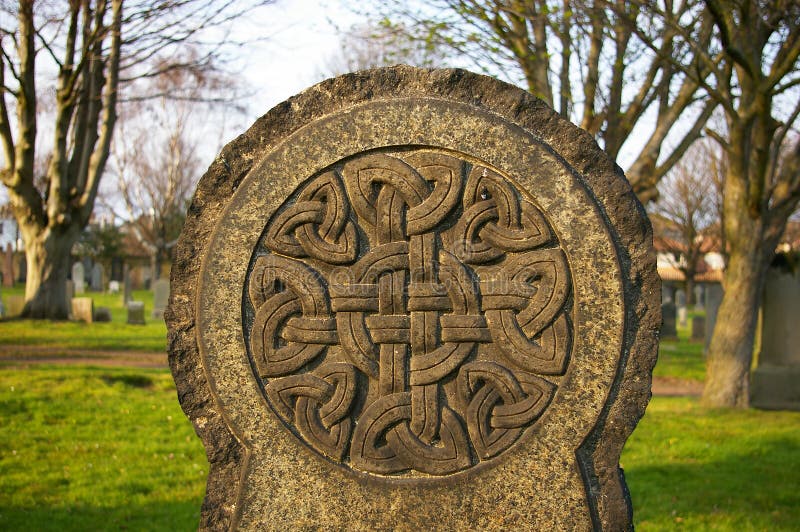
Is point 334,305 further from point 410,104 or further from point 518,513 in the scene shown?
point 518,513

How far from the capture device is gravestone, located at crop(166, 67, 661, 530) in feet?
8.84

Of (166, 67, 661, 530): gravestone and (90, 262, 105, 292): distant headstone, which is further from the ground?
(90, 262, 105, 292): distant headstone

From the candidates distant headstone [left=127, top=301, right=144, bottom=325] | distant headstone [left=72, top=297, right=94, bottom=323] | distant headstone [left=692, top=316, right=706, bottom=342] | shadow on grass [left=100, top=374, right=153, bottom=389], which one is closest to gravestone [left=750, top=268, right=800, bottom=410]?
shadow on grass [left=100, top=374, right=153, bottom=389]

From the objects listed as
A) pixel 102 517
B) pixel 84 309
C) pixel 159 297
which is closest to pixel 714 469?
pixel 102 517

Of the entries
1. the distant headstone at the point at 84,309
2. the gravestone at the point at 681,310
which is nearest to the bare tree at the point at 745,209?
the distant headstone at the point at 84,309

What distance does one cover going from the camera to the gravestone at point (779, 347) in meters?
9.12

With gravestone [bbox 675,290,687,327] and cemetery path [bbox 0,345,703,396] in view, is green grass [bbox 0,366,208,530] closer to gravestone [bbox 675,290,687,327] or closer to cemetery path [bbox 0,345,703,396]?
cemetery path [bbox 0,345,703,396]

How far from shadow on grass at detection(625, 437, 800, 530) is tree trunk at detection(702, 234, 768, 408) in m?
1.61

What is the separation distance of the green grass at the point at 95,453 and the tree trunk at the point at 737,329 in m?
5.87

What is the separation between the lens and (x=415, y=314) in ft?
9.03

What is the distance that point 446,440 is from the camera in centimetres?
272

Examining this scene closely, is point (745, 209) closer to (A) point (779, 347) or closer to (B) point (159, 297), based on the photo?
(A) point (779, 347)

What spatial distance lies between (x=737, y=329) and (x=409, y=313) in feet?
22.9

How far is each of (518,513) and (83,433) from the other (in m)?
5.37
